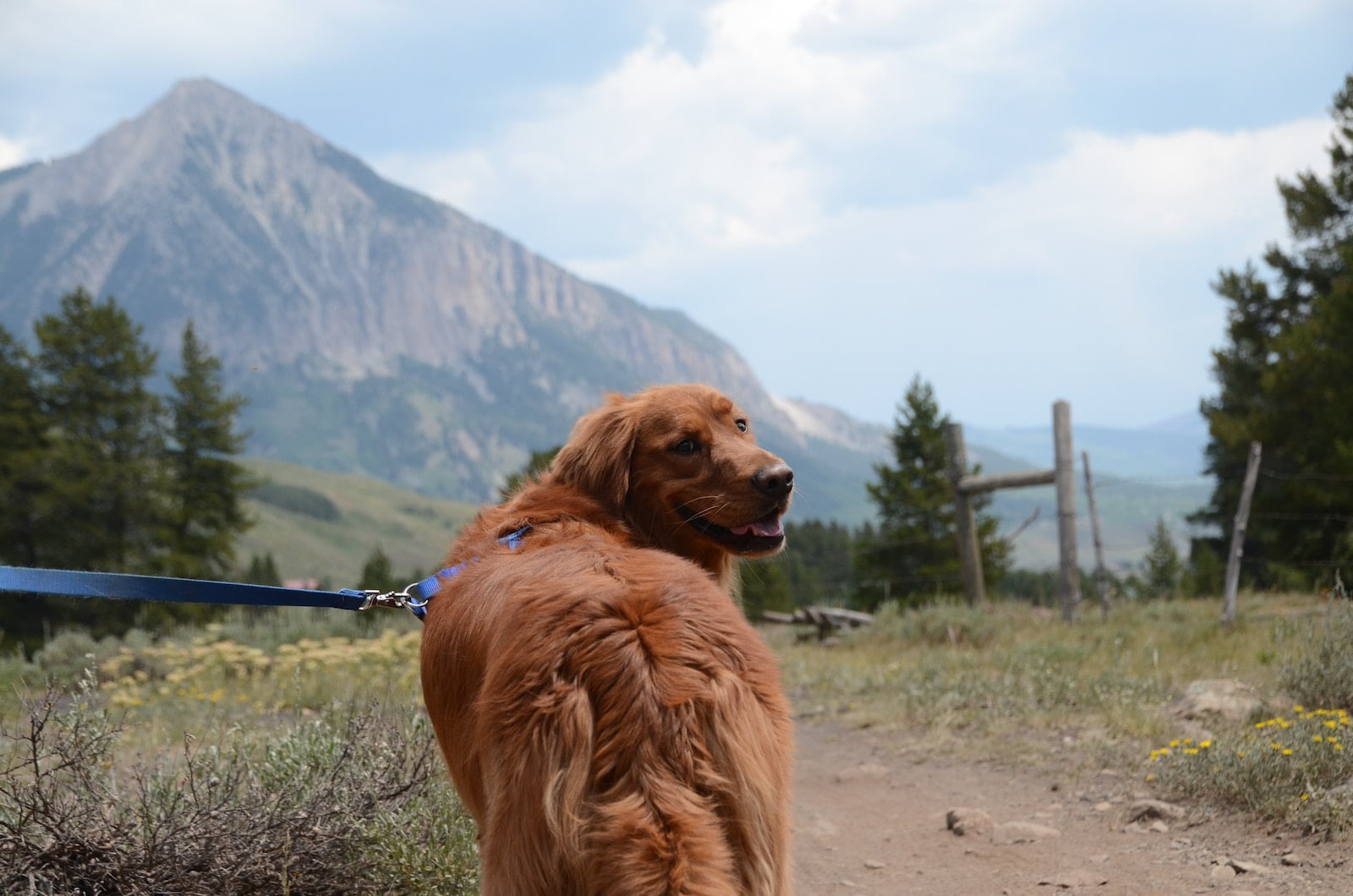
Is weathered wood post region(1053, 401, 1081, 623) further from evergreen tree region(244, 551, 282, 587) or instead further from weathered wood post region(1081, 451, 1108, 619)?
evergreen tree region(244, 551, 282, 587)

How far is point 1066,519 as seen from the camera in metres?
12.0

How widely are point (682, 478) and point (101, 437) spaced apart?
135ft

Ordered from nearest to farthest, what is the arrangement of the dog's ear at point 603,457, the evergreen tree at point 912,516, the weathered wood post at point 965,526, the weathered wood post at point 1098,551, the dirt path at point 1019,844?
the dog's ear at point 603,457, the dirt path at point 1019,844, the weathered wood post at point 1098,551, the weathered wood post at point 965,526, the evergreen tree at point 912,516

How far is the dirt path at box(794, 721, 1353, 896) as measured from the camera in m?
3.91

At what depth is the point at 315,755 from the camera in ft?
13.2

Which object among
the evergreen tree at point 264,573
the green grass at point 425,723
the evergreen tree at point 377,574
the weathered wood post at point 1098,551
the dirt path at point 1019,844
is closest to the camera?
the green grass at point 425,723

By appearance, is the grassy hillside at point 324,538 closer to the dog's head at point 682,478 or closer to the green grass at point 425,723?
the green grass at point 425,723

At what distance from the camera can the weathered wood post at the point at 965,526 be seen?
12.9 meters

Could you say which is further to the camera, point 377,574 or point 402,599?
point 377,574

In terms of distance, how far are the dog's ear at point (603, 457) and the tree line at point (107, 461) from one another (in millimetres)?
32117

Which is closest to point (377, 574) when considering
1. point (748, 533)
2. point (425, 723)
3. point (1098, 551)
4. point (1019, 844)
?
point (1098, 551)

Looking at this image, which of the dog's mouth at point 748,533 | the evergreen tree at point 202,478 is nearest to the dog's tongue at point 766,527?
the dog's mouth at point 748,533

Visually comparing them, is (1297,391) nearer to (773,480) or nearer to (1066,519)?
(1066,519)

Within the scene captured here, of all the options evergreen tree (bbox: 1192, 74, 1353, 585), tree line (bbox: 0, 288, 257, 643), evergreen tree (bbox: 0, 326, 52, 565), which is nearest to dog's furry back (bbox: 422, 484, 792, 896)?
evergreen tree (bbox: 1192, 74, 1353, 585)
